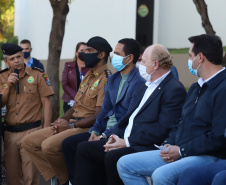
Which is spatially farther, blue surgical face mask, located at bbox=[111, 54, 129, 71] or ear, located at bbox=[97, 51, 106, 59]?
ear, located at bbox=[97, 51, 106, 59]

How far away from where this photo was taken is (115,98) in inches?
235

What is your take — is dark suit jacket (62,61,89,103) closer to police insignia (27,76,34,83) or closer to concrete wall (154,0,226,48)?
police insignia (27,76,34,83)

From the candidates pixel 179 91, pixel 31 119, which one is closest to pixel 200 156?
pixel 179 91

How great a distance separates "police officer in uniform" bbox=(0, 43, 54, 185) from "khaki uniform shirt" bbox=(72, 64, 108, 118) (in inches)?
26.8

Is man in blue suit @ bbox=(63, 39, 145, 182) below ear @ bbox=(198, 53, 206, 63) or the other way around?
below

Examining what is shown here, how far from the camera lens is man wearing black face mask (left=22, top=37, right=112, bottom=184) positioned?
6328 millimetres

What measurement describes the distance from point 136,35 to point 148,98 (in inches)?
483

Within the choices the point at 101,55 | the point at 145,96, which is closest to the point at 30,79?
the point at 101,55

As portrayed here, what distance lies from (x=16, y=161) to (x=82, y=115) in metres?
1.14

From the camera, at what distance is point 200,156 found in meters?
4.48

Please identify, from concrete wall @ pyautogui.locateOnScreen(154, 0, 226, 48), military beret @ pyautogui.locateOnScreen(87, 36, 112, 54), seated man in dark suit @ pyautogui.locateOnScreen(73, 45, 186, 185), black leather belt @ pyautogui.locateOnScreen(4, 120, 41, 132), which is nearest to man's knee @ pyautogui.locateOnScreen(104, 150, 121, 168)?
seated man in dark suit @ pyautogui.locateOnScreen(73, 45, 186, 185)

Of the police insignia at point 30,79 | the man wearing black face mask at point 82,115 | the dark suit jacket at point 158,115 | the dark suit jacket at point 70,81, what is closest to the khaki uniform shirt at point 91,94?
the man wearing black face mask at point 82,115

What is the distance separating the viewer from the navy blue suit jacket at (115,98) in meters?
5.82

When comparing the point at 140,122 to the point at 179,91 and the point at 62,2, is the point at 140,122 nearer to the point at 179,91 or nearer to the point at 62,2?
the point at 179,91
